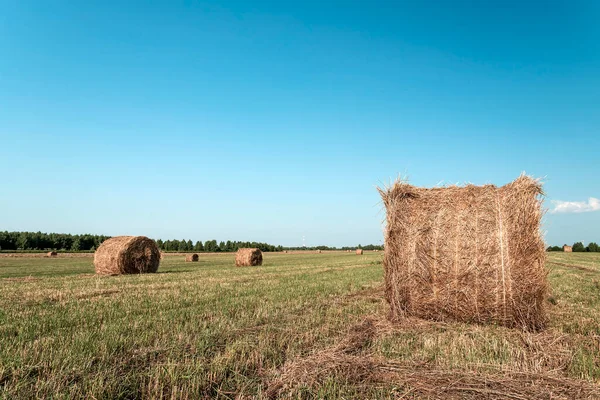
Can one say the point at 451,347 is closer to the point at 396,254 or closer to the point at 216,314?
the point at 396,254

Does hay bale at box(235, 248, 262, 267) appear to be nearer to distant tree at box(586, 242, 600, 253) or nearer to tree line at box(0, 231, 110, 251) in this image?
Result: tree line at box(0, 231, 110, 251)

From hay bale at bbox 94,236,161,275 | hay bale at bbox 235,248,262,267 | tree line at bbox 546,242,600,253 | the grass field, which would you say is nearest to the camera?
the grass field

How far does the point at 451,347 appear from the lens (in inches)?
203

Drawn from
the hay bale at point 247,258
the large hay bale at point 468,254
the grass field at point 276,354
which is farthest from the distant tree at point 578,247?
the large hay bale at point 468,254

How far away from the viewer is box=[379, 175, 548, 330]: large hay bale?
683 cm

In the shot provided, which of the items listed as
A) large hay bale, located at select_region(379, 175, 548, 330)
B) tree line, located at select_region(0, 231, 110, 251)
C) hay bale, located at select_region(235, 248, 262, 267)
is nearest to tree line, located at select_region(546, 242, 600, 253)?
hay bale, located at select_region(235, 248, 262, 267)

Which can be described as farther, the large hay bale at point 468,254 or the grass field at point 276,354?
the large hay bale at point 468,254

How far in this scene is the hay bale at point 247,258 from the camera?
2878cm

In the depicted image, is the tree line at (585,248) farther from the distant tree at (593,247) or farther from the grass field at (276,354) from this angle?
the grass field at (276,354)

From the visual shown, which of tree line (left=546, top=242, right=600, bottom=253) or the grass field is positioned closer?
the grass field

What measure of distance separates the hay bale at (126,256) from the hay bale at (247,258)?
8.64 metres

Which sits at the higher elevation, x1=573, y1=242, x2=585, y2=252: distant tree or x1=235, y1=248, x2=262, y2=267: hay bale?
x1=573, y1=242, x2=585, y2=252: distant tree

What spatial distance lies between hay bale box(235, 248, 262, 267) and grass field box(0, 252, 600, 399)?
20.7 metres

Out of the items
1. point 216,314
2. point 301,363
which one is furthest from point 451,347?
point 216,314
